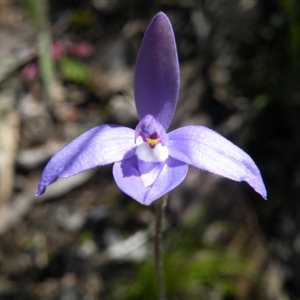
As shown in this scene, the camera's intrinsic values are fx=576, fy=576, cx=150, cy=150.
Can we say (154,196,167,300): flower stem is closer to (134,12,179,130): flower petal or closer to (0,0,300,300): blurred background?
(134,12,179,130): flower petal

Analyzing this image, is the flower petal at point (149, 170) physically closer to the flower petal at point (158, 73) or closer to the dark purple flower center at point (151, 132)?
the dark purple flower center at point (151, 132)

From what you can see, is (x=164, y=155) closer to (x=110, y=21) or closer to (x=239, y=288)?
(x=239, y=288)

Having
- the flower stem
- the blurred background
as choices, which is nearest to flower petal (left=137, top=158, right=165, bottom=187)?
the flower stem

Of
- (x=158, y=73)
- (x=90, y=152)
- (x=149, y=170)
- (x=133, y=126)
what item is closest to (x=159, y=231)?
(x=149, y=170)

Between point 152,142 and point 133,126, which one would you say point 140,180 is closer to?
point 152,142

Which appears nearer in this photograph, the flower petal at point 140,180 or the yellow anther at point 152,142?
the flower petal at point 140,180

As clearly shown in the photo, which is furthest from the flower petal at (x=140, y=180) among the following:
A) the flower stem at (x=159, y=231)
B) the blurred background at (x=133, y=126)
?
the blurred background at (x=133, y=126)

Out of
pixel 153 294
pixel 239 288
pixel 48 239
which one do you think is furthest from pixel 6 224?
pixel 239 288
